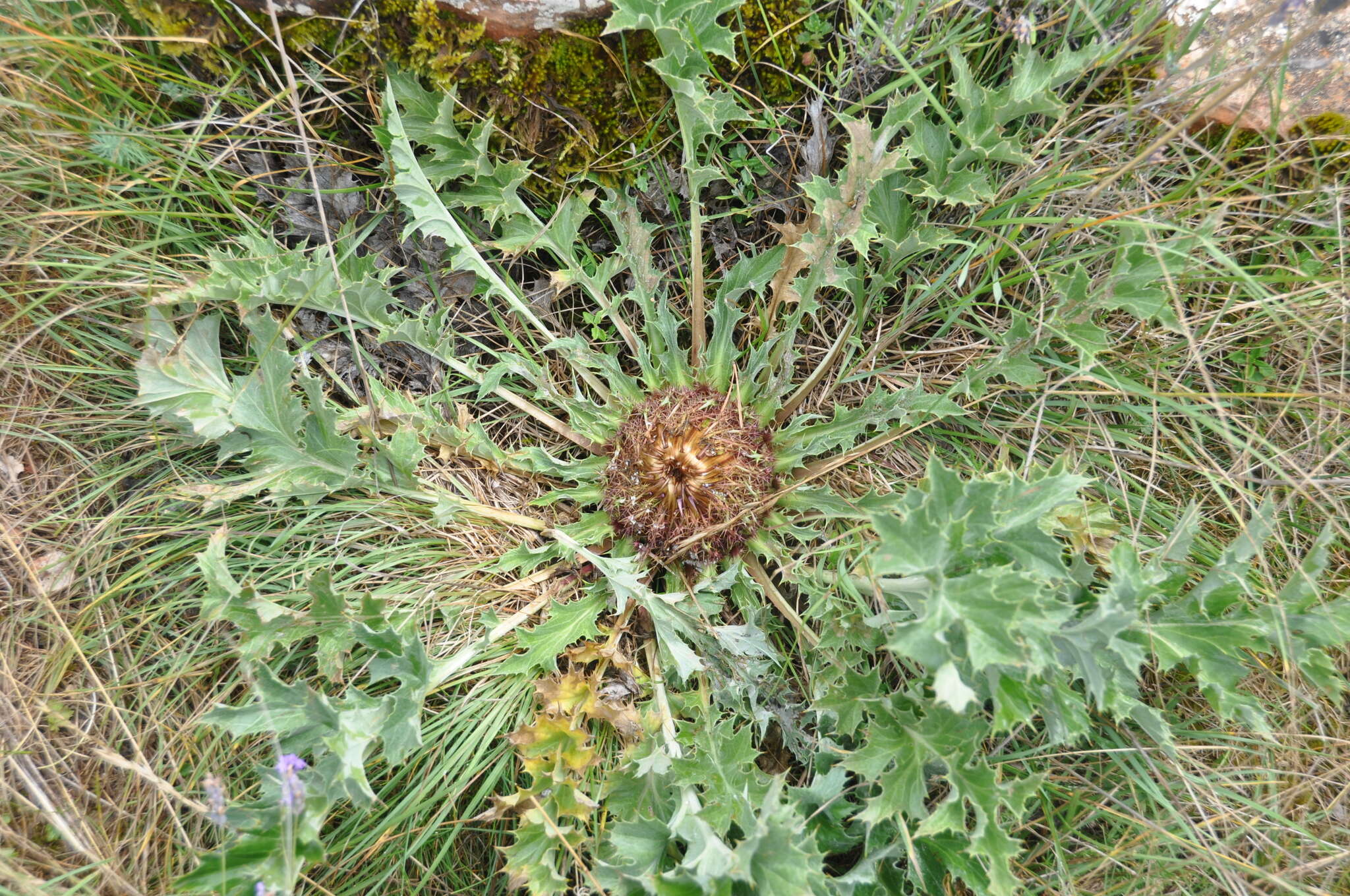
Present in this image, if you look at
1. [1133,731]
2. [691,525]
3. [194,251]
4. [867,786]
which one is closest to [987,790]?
[867,786]

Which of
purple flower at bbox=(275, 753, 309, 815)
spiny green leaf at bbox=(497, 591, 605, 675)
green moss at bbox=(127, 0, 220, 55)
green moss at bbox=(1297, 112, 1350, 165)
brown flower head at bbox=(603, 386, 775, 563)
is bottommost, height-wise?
spiny green leaf at bbox=(497, 591, 605, 675)

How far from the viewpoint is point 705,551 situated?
2697mm

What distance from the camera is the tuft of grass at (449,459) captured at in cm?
251

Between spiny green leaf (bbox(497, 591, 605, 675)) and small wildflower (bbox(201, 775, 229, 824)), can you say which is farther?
spiny green leaf (bbox(497, 591, 605, 675))

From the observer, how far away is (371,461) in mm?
2492

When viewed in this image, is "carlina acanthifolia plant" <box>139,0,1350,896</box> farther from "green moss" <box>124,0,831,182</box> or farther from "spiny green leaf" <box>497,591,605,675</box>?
"green moss" <box>124,0,831,182</box>

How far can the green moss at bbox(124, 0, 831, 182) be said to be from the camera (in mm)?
2574

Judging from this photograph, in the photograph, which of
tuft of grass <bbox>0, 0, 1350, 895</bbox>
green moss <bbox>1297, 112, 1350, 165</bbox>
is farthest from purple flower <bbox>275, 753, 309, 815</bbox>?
A: green moss <bbox>1297, 112, 1350, 165</bbox>

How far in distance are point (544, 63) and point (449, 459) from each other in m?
1.47

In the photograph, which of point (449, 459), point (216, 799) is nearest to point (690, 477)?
point (449, 459)

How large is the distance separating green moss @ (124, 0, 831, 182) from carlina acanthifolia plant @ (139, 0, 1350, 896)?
0.54 ft

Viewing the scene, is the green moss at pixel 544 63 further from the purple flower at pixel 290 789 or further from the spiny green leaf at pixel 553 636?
the purple flower at pixel 290 789

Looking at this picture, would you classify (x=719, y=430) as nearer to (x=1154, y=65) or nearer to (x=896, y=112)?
(x=896, y=112)

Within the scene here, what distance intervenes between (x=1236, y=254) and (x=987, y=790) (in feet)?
7.04
